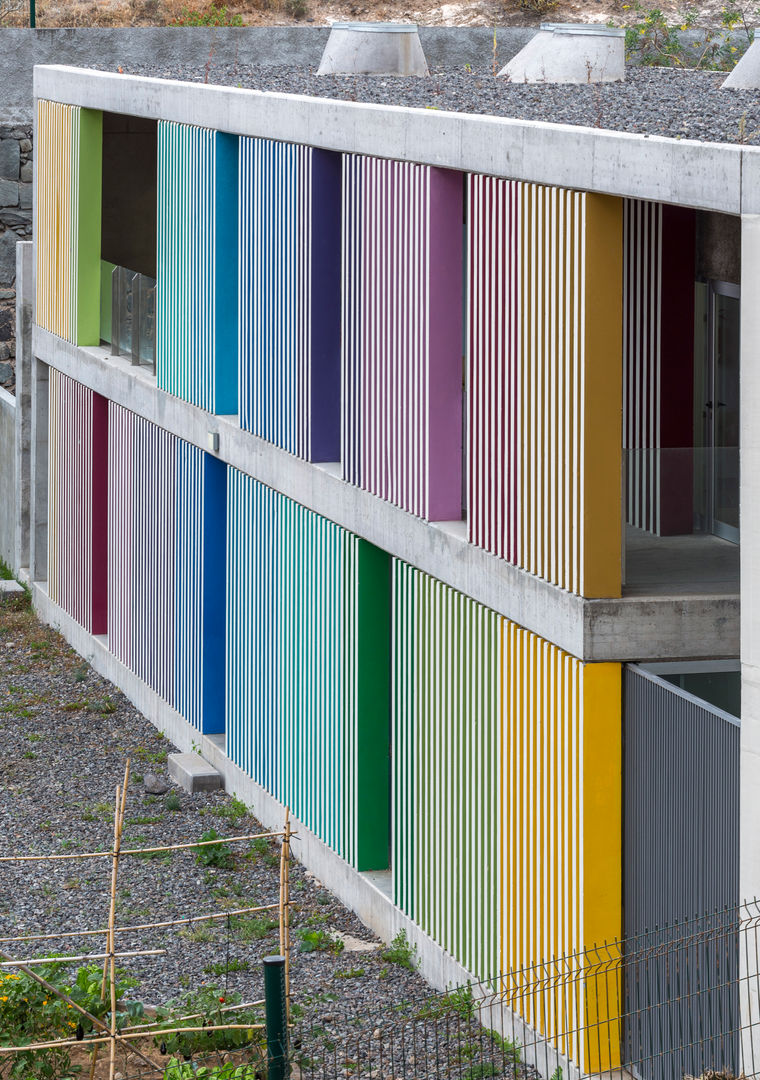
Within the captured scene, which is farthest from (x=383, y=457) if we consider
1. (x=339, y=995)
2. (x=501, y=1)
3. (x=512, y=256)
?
(x=501, y=1)

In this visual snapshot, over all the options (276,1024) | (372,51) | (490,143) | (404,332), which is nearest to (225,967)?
(276,1024)

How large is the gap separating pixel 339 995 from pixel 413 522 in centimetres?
317

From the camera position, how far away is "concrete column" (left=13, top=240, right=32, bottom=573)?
24.2 meters

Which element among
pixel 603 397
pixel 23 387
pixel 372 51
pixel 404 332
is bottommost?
pixel 23 387

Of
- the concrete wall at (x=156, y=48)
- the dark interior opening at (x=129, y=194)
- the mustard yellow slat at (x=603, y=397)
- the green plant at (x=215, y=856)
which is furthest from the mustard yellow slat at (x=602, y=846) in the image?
the concrete wall at (x=156, y=48)

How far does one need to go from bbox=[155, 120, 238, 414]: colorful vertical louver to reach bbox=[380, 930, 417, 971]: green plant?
231 inches

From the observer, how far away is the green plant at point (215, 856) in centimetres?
1477

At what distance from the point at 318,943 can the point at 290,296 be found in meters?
5.13

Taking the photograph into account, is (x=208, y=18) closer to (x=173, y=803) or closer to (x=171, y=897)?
(x=173, y=803)

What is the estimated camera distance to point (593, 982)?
10328mm

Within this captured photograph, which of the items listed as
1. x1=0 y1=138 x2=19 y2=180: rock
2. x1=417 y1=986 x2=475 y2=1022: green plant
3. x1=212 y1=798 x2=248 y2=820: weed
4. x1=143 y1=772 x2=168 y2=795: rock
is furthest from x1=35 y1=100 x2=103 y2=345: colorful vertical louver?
x1=417 y1=986 x2=475 y2=1022: green plant

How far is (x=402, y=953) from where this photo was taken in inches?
505

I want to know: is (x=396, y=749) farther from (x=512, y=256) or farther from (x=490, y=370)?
(x=512, y=256)

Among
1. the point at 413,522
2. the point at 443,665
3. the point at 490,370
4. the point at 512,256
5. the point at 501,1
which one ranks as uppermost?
the point at 501,1
